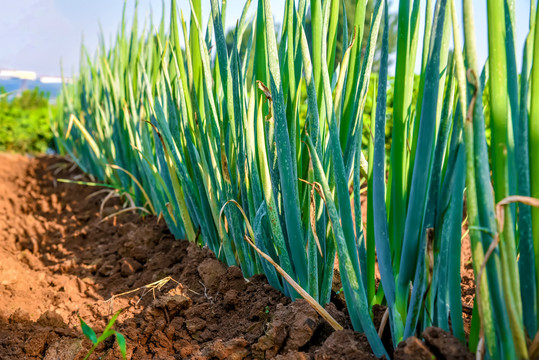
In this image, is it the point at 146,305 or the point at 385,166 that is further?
the point at 146,305

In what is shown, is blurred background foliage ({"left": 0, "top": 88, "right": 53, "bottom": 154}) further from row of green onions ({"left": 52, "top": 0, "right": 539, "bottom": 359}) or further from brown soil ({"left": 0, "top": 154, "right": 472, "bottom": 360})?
row of green onions ({"left": 52, "top": 0, "right": 539, "bottom": 359})

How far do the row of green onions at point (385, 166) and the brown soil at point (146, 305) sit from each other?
0.07 m

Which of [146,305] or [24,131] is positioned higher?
[24,131]

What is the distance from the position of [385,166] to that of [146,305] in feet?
2.71

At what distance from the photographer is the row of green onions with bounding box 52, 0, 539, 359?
0.61 meters

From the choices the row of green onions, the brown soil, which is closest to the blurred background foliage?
the brown soil

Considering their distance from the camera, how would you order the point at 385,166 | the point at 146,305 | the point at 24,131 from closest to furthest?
the point at 385,166 < the point at 146,305 < the point at 24,131

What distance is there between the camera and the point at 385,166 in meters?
0.78

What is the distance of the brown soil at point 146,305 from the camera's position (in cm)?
93

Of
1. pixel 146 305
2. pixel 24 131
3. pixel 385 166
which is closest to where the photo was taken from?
pixel 385 166

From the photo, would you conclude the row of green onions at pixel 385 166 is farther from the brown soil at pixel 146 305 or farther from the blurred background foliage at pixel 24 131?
the blurred background foliage at pixel 24 131

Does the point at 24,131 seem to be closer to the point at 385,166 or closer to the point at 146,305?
the point at 146,305

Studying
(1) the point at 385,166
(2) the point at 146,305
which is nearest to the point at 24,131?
(2) the point at 146,305

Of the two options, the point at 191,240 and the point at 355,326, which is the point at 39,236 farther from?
the point at 355,326
